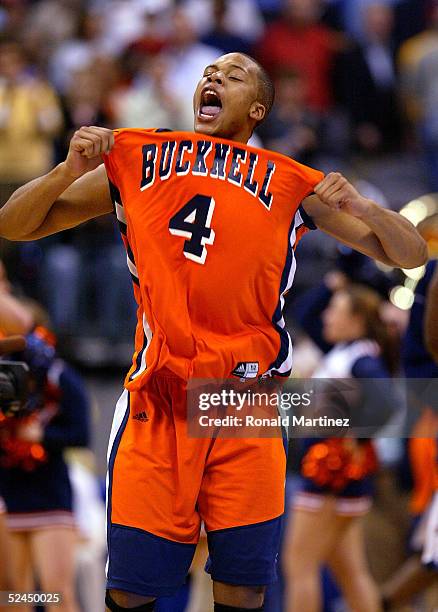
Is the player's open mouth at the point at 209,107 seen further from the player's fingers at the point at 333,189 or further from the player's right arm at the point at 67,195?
the player's fingers at the point at 333,189

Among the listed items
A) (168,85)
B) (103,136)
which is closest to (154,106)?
(168,85)

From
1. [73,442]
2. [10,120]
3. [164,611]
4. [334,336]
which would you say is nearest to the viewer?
[164,611]

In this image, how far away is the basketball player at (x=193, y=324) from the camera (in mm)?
3537

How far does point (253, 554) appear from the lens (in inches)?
140

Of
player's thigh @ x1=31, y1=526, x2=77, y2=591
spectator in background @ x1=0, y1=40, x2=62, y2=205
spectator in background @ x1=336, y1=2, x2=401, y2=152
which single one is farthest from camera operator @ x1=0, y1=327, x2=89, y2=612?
spectator in background @ x1=336, y1=2, x2=401, y2=152

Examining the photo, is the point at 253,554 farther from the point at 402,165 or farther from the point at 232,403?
the point at 402,165

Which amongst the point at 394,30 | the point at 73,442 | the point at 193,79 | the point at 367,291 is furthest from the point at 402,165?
the point at 73,442

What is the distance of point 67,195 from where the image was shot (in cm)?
375

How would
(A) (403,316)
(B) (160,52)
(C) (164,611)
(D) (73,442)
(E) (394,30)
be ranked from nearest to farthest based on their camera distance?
(C) (164,611) → (D) (73,442) → (A) (403,316) → (B) (160,52) → (E) (394,30)

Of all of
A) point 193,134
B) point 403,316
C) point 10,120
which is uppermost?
point 193,134

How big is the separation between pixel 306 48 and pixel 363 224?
6.35 m

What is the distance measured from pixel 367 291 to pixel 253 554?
3.23 m

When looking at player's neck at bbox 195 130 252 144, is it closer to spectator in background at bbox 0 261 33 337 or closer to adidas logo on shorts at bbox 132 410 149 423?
adidas logo on shorts at bbox 132 410 149 423

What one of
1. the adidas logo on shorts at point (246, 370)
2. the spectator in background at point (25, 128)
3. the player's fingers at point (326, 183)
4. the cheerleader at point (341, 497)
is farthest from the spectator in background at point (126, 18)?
the adidas logo on shorts at point (246, 370)
